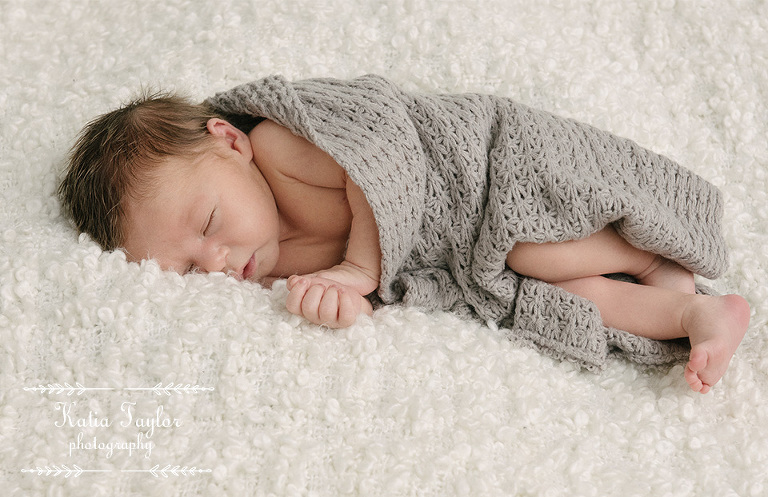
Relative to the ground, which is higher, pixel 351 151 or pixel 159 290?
pixel 351 151

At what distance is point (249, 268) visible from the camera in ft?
4.60

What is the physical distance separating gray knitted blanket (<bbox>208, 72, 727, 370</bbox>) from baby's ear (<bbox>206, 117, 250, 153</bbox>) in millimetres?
47

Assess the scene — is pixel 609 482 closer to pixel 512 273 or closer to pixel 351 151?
pixel 512 273

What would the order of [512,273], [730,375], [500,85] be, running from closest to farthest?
[730,375], [512,273], [500,85]

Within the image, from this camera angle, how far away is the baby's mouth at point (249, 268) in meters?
1.40

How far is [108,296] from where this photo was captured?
116 cm

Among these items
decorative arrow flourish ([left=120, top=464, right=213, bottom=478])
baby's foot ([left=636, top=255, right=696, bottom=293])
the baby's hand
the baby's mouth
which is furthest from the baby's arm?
baby's foot ([left=636, top=255, right=696, bottom=293])

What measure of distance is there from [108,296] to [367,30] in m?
0.88

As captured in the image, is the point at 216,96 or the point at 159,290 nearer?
the point at 159,290

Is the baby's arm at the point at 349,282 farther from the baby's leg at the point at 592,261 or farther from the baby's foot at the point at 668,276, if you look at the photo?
the baby's foot at the point at 668,276

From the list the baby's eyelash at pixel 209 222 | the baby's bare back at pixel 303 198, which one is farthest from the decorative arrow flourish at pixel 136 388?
the baby's bare back at pixel 303 198

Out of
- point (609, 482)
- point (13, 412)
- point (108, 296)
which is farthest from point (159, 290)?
point (609, 482)

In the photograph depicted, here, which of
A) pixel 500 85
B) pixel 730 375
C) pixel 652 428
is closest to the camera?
pixel 652 428

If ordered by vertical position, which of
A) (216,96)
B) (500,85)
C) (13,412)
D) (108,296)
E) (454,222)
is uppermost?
(500,85)
